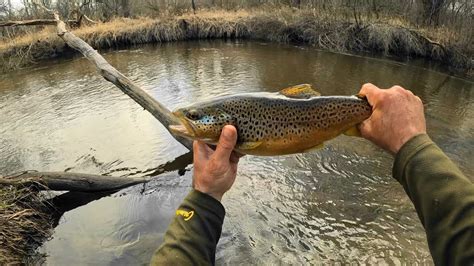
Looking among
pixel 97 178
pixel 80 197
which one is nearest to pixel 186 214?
pixel 97 178

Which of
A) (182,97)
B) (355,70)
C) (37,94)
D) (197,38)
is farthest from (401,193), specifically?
(197,38)

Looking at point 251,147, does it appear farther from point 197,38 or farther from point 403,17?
point 197,38

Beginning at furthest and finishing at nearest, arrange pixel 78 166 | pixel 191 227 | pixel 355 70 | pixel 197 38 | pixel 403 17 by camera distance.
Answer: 1. pixel 197 38
2. pixel 403 17
3. pixel 355 70
4. pixel 78 166
5. pixel 191 227

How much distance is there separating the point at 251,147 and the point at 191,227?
21.5 inches

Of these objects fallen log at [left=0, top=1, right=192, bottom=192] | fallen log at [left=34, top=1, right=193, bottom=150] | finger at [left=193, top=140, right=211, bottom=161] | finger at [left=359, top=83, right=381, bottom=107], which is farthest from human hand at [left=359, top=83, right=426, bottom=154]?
fallen log at [left=34, top=1, right=193, bottom=150]

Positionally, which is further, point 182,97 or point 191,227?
point 182,97

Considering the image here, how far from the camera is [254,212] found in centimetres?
695

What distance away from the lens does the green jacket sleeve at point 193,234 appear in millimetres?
1846

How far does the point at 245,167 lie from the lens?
8.61m

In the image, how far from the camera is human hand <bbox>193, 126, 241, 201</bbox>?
6.64 ft

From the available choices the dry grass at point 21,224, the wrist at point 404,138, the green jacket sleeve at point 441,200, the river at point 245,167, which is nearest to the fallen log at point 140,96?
the river at point 245,167

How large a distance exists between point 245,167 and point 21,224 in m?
4.30

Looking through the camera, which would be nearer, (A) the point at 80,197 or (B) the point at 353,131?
(B) the point at 353,131

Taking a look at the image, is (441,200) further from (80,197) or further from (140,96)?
(140,96)
